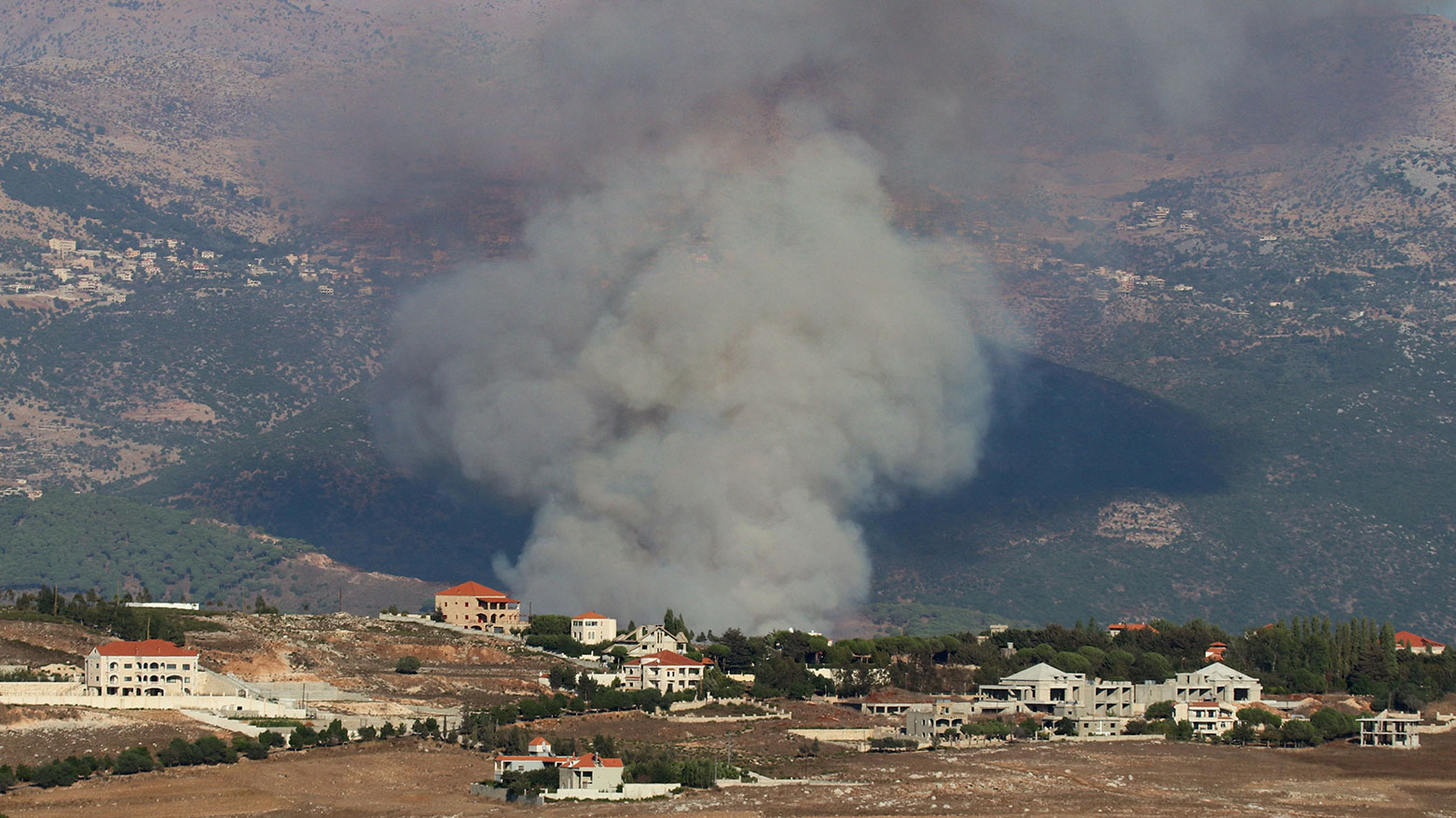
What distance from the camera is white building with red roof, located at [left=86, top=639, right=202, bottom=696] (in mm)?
76000

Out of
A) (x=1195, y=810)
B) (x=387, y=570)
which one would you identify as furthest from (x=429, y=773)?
(x=387, y=570)

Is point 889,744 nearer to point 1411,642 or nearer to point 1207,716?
point 1207,716

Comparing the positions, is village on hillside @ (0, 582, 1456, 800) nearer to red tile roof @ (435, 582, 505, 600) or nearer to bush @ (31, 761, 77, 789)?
red tile roof @ (435, 582, 505, 600)

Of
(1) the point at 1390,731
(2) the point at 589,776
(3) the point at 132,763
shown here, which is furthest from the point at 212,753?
(1) the point at 1390,731

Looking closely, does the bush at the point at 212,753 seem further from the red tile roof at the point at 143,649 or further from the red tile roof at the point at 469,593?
the red tile roof at the point at 469,593

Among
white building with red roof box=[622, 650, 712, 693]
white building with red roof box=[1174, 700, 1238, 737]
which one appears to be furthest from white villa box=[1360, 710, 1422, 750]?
white building with red roof box=[622, 650, 712, 693]

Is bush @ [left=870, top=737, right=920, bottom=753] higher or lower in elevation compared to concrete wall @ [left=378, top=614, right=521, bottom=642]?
lower

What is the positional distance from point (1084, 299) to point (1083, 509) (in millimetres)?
27049

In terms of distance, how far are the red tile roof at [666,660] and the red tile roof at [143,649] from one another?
17356 millimetres

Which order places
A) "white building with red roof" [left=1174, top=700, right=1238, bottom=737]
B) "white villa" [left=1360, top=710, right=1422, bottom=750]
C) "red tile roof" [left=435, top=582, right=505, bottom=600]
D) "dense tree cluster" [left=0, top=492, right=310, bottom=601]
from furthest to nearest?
"dense tree cluster" [left=0, top=492, right=310, bottom=601], "red tile roof" [left=435, top=582, right=505, bottom=600], "white building with red roof" [left=1174, top=700, right=1238, bottom=737], "white villa" [left=1360, top=710, right=1422, bottom=750]

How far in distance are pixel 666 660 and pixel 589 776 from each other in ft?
71.2

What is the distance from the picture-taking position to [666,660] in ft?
294

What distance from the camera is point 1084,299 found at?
175000 mm

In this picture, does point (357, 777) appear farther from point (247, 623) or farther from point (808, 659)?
point (808, 659)
